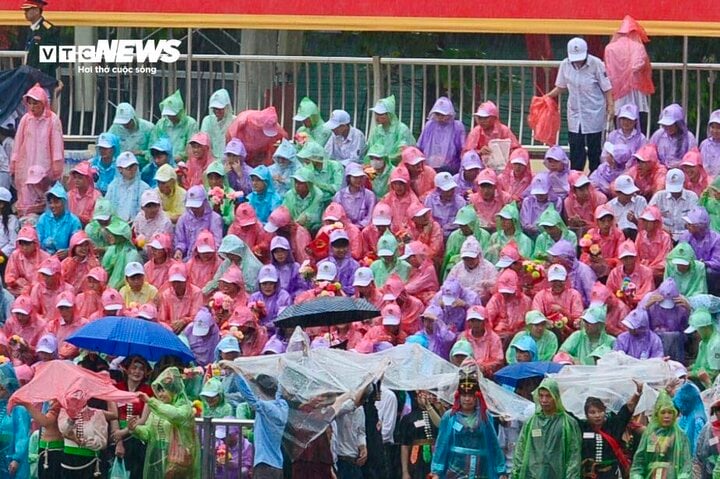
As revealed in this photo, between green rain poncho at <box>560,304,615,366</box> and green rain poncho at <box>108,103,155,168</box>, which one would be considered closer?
green rain poncho at <box>560,304,615,366</box>

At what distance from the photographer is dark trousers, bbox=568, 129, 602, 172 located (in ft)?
103

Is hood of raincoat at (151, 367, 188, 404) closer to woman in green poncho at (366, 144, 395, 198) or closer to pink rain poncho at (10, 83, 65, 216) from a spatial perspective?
woman in green poncho at (366, 144, 395, 198)

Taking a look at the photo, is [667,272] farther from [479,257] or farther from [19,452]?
[19,452]

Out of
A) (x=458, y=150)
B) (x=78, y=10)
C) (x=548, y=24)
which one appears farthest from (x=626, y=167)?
(x=78, y=10)

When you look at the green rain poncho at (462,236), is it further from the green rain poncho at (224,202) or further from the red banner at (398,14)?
the red banner at (398,14)

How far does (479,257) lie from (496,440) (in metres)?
4.14

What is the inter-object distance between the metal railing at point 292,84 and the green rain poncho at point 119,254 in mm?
3517

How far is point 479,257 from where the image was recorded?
29031 mm

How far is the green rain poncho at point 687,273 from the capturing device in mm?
28438

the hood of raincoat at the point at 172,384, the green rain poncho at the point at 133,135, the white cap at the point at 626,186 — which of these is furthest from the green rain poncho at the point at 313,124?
the hood of raincoat at the point at 172,384

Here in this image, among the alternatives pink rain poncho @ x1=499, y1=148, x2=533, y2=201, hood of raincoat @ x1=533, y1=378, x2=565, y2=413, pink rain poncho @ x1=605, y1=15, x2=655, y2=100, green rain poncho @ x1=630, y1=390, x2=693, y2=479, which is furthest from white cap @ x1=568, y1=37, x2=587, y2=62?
green rain poncho @ x1=630, y1=390, x2=693, y2=479

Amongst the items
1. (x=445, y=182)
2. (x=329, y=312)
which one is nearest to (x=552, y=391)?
(x=329, y=312)

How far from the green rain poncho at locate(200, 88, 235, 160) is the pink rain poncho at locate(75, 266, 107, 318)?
113 inches

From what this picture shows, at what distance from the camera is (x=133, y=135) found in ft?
104
